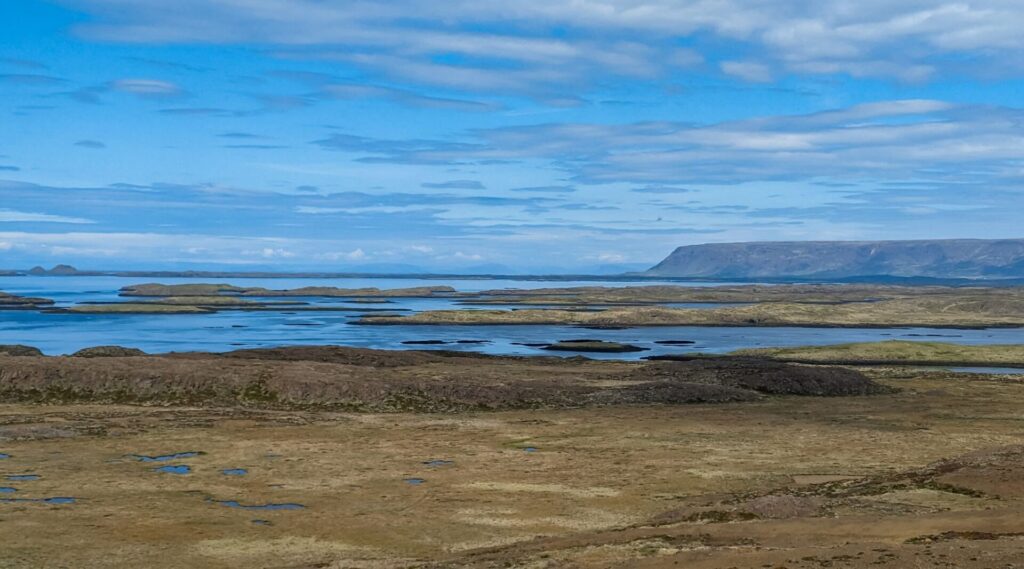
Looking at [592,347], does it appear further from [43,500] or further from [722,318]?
[43,500]

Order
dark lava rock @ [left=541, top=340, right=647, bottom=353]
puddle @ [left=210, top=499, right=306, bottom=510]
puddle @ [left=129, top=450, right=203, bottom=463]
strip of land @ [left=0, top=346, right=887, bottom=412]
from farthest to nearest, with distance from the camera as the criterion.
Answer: dark lava rock @ [left=541, top=340, right=647, bottom=353] < strip of land @ [left=0, top=346, right=887, bottom=412] < puddle @ [left=129, top=450, right=203, bottom=463] < puddle @ [left=210, top=499, right=306, bottom=510]

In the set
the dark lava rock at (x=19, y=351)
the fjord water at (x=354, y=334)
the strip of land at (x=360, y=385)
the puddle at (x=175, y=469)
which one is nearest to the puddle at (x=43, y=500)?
the puddle at (x=175, y=469)

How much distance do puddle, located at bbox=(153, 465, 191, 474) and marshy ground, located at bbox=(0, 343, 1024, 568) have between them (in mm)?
370

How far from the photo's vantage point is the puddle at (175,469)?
4281cm

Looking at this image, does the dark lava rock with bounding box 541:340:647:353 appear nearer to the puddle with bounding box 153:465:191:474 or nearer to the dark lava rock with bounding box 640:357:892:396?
the dark lava rock with bounding box 640:357:892:396

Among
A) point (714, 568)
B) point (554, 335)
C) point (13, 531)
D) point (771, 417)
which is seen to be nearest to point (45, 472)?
point (13, 531)

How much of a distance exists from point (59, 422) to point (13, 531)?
2673 centimetres

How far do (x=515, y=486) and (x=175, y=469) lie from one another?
Answer: 15.6 metres

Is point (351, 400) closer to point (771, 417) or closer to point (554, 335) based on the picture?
point (771, 417)

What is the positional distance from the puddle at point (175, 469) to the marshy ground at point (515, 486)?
0.37 metres

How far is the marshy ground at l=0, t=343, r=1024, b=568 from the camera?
94.9 ft

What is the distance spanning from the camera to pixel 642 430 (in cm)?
5662

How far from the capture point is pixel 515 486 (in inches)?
1593

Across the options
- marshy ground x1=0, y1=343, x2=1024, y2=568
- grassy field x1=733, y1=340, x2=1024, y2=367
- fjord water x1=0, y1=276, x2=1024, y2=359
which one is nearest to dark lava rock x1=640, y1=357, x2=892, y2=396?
marshy ground x1=0, y1=343, x2=1024, y2=568
